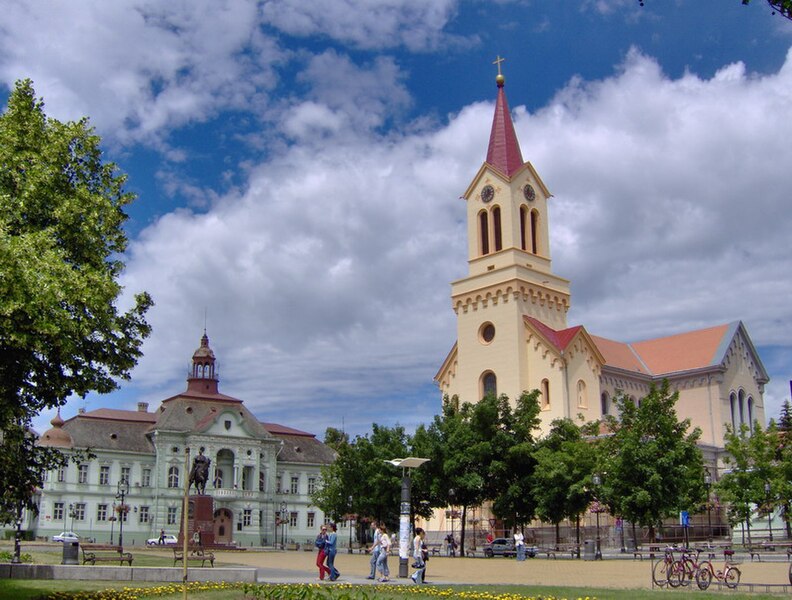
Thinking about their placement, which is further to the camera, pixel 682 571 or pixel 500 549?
pixel 500 549

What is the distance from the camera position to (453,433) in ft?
167

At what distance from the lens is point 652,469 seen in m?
41.1

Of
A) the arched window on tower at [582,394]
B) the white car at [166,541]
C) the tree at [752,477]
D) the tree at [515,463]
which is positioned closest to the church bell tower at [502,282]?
the arched window on tower at [582,394]

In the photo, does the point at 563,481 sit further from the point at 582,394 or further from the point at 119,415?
the point at 119,415

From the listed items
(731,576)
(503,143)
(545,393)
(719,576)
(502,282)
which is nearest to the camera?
(731,576)

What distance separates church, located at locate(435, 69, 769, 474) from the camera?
63.2 m

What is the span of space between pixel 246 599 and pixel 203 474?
3200 cm

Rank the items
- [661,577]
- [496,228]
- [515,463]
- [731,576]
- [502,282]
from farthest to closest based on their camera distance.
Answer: [496,228]
[502,282]
[515,463]
[661,577]
[731,576]

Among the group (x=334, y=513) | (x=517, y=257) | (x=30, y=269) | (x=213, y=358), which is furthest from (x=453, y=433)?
(x=213, y=358)

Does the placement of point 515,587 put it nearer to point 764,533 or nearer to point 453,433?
point 453,433

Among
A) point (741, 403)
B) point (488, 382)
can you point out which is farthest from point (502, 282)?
point (741, 403)

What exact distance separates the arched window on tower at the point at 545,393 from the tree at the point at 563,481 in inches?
560

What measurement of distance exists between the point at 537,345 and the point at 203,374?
4316cm

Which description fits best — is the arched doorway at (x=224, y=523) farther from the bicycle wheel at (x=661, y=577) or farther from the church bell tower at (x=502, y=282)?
the bicycle wheel at (x=661, y=577)
